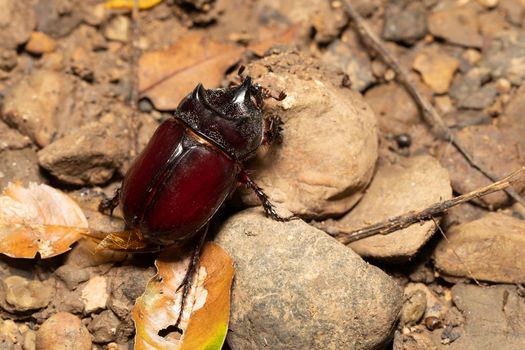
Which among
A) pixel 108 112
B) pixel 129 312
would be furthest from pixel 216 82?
pixel 129 312

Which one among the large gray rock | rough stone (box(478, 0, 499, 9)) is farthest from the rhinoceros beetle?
rough stone (box(478, 0, 499, 9))

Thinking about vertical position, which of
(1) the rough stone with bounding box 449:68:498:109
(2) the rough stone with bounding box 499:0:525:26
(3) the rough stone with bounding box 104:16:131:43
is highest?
(3) the rough stone with bounding box 104:16:131:43

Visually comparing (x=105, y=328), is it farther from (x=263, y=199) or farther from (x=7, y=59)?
(x=7, y=59)

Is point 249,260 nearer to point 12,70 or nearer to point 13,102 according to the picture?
point 13,102

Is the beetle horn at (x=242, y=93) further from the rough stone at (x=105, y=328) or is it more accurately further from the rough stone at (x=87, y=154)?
the rough stone at (x=105, y=328)

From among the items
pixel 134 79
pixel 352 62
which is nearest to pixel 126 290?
pixel 134 79

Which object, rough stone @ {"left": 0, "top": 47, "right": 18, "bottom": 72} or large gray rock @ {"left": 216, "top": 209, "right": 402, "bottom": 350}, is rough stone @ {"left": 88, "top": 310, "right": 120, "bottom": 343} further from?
rough stone @ {"left": 0, "top": 47, "right": 18, "bottom": 72}

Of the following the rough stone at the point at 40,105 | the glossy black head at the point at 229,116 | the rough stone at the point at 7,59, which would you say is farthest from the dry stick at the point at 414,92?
the rough stone at the point at 7,59
